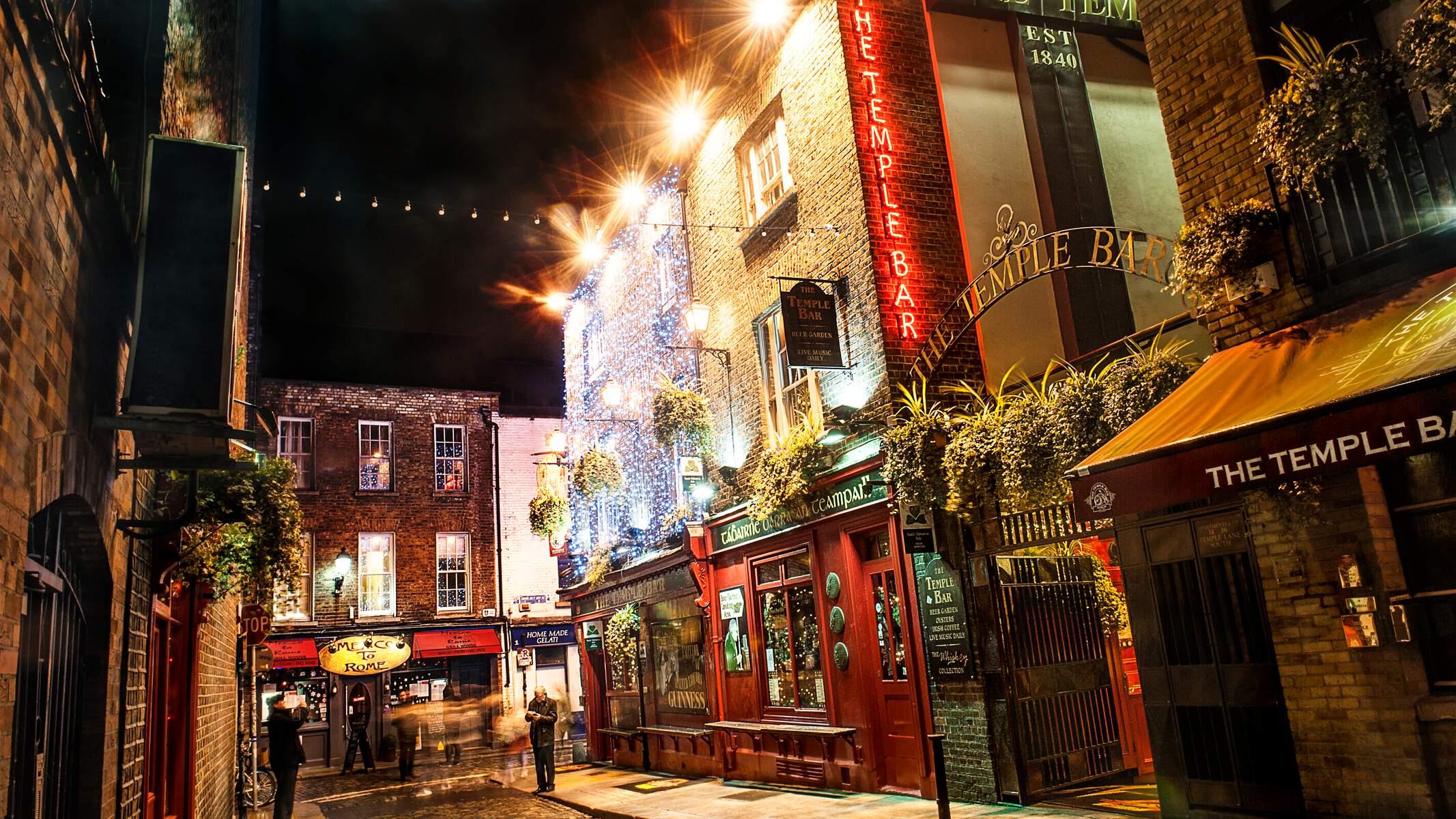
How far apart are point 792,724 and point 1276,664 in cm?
752

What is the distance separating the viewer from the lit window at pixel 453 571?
3003 centimetres

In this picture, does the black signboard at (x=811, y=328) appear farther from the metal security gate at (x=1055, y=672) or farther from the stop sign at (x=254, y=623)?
the stop sign at (x=254, y=623)

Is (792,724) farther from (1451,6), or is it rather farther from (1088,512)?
(1451,6)

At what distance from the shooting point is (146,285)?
4.95m

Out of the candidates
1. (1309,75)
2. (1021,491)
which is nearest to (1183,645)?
(1021,491)

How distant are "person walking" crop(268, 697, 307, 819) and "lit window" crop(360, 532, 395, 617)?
17.0 metres

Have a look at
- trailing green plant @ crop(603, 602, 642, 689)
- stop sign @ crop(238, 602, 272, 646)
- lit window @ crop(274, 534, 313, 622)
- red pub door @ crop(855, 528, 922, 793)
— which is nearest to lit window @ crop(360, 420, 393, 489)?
lit window @ crop(274, 534, 313, 622)

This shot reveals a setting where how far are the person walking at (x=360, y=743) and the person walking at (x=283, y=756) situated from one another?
12293 mm

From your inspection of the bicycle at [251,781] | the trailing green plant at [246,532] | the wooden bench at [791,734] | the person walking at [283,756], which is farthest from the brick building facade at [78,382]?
the bicycle at [251,781]

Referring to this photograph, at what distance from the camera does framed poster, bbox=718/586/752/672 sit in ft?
49.3

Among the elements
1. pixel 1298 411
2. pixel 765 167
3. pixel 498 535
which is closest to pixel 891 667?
pixel 1298 411

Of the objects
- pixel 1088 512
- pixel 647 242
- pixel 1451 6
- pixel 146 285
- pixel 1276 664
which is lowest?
pixel 1276 664

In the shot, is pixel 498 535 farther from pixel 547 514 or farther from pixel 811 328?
pixel 811 328

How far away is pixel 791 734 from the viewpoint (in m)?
13.3
